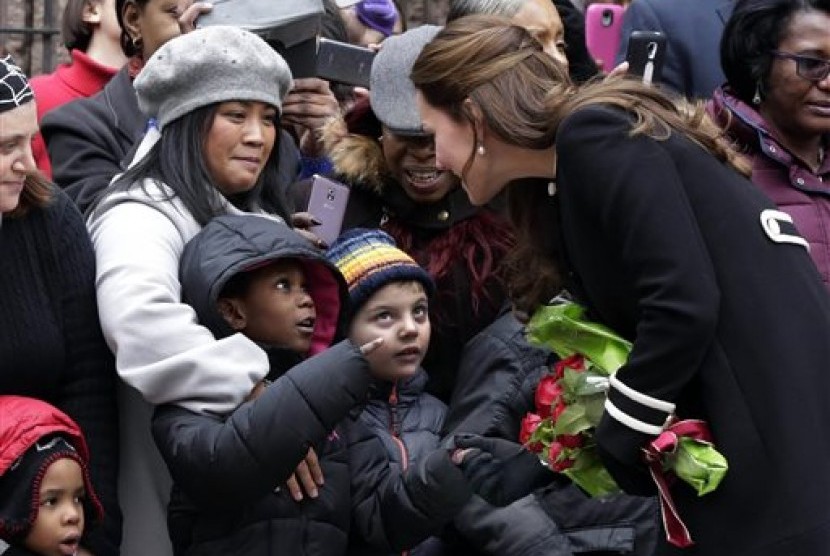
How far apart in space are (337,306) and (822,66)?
157 cm

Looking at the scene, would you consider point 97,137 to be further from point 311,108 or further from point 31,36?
point 31,36

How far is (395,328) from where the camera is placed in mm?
4688

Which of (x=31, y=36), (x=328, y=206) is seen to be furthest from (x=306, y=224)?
(x=31, y=36)

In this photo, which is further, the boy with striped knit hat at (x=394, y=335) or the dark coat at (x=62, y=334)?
the boy with striped knit hat at (x=394, y=335)

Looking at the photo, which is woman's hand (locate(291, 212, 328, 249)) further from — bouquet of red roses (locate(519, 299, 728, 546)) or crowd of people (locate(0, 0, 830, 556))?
bouquet of red roses (locate(519, 299, 728, 546))

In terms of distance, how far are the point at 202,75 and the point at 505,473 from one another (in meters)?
1.36

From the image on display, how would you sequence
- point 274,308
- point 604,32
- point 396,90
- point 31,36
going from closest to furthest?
point 274,308, point 396,90, point 604,32, point 31,36

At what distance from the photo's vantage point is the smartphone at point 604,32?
19.8 feet

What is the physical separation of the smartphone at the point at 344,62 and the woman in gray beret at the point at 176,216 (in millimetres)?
523

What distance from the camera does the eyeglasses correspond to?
4902 mm

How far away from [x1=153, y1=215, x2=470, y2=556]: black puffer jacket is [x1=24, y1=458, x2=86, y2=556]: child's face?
239mm

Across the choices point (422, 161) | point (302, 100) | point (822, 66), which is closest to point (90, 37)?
point (302, 100)

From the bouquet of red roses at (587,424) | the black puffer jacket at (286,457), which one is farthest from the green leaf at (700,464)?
the black puffer jacket at (286,457)

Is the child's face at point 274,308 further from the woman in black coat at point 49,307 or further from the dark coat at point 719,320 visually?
the dark coat at point 719,320
